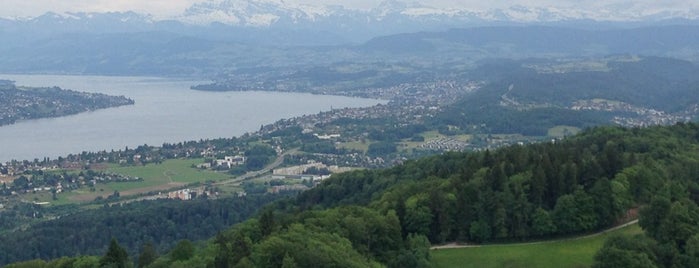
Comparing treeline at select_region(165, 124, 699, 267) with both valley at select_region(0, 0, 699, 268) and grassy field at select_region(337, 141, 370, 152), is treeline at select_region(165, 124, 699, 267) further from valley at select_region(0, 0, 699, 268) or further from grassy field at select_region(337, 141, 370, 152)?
grassy field at select_region(337, 141, 370, 152)

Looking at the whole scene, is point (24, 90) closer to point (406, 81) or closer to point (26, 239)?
point (406, 81)

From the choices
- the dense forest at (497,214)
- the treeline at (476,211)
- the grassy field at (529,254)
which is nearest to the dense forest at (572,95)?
the dense forest at (497,214)

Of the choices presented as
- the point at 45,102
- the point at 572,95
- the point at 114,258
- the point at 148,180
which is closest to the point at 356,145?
the point at 148,180

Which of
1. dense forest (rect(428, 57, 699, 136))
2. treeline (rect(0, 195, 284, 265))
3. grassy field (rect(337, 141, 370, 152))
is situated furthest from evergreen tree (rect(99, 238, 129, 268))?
dense forest (rect(428, 57, 699, 136))

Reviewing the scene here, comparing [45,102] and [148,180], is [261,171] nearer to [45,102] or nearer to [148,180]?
[148,180]

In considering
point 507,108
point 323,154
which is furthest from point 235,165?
point 507,108
